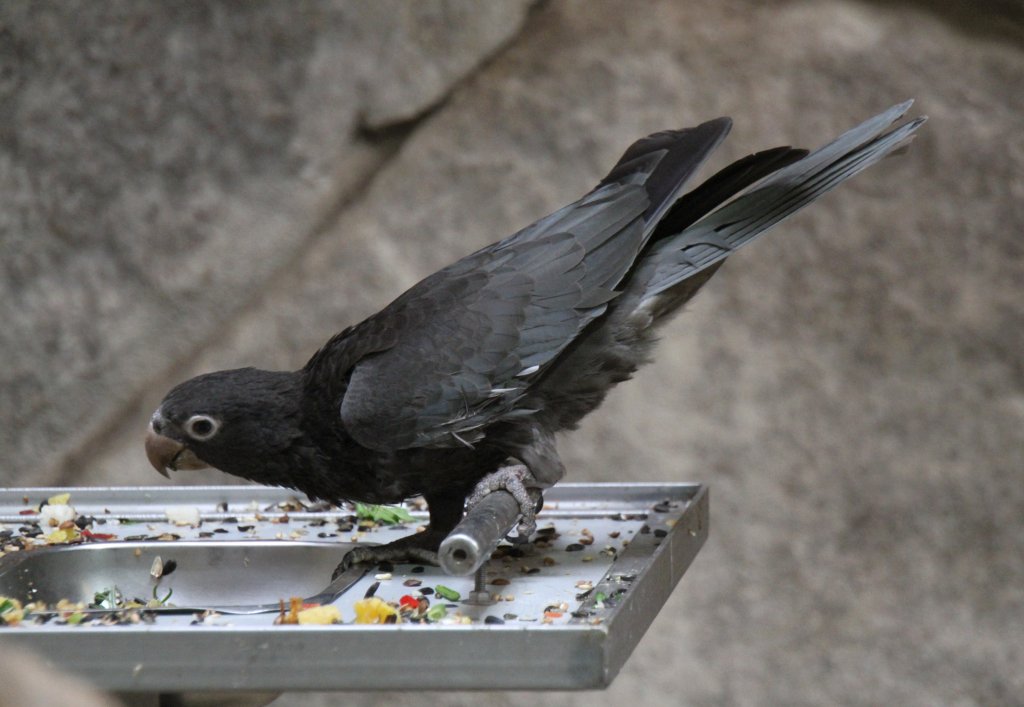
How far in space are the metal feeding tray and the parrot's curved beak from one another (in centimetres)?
14

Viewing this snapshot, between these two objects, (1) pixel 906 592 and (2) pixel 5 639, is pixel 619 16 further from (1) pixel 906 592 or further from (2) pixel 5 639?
(2) pixel 5 639

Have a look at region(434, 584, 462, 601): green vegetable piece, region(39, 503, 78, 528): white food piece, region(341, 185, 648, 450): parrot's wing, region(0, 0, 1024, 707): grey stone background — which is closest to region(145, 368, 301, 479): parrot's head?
region(341, 185, 648, 450): parrot's wing

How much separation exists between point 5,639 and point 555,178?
236 cm

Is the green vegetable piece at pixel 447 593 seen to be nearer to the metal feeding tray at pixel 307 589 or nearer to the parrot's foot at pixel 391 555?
the metal feeding tray at pixel 307 589

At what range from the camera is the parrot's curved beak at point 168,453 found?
2.15 m

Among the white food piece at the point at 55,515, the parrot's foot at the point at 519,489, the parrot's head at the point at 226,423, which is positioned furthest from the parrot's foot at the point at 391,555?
the white food piece at the point at 55,515

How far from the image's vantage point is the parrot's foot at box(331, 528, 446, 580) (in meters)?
2.04

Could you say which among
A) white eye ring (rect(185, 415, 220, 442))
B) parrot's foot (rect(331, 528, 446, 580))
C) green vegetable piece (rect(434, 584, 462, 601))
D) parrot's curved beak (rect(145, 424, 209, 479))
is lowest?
green vegetable piece (rect(434, 584, 462, 601))

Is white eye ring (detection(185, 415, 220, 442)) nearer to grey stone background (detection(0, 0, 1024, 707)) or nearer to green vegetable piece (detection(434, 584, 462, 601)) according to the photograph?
green vegetable piece (detection(434, 584, 462, 601))

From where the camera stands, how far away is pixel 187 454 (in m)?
2.18

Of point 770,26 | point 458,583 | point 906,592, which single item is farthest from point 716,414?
point 458,583

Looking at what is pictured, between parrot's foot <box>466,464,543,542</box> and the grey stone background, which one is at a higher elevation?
the grey stone background

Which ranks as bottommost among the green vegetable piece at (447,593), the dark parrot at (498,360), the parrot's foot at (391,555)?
the green vegetable piece at (447,593)

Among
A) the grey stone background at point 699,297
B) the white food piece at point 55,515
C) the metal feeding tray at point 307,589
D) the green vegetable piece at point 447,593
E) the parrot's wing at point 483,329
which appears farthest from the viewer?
the grey stone background at point 699,297
